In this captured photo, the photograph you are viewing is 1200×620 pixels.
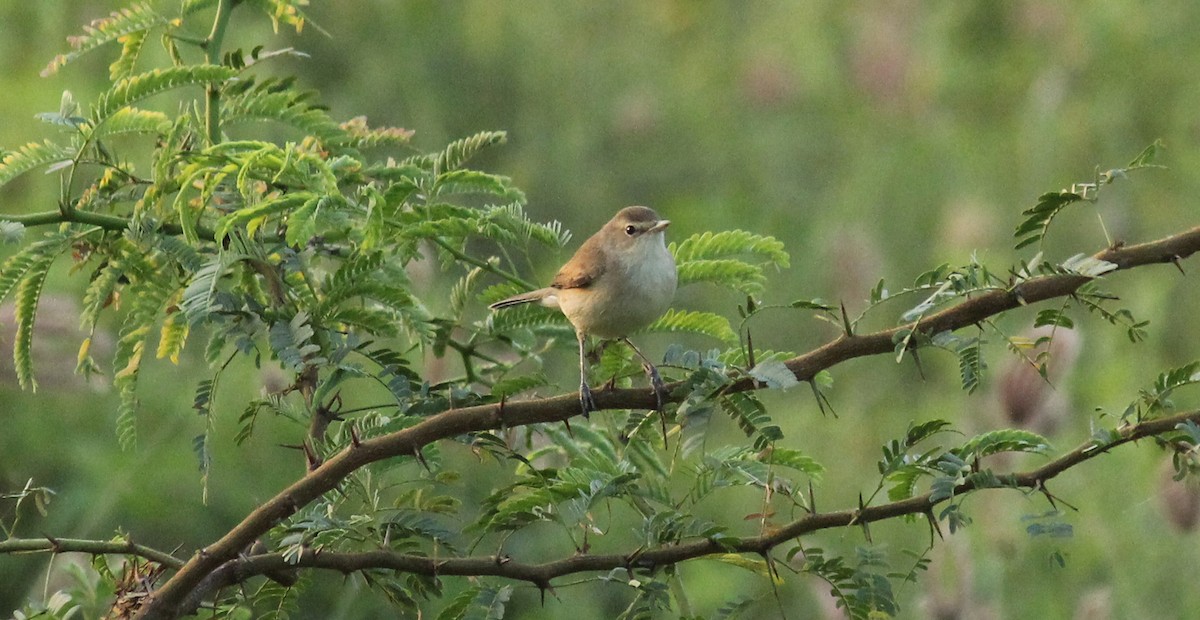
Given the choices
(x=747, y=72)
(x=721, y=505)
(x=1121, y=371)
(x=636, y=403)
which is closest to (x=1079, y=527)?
(x=1121, y=371)

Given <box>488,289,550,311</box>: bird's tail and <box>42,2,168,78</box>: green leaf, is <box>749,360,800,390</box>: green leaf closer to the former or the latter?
<box>488,289,550,311</box>: bird's tail

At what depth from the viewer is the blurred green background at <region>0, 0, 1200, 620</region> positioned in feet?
16.6

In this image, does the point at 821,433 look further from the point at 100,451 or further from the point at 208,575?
the point at 208,575

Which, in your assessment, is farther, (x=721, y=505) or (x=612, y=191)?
(x=612, y=191)

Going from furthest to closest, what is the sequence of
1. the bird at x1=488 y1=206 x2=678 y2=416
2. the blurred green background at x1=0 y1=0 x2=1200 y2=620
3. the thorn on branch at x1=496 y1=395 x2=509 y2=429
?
1. the blurred green background at x1=0 y1=0 x2=1200 y2=620
2. the bird at x1=488 y1=206 x2=678 y2=416
3. the thorn on branch at x1=496 y1=395 x2=509 y2=429

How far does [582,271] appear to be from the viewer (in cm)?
331

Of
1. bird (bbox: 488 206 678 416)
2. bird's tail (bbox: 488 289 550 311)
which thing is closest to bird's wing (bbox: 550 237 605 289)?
bird (bbox: 488 206 678 416)

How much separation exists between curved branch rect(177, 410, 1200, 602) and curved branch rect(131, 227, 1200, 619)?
0.01m

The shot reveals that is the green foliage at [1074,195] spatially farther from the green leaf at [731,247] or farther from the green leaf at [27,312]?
the green leaf at [27,312]

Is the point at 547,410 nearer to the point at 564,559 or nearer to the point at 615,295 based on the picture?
the point at 564,559

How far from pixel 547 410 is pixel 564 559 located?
0.30 metres

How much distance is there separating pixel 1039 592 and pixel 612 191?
3.88m

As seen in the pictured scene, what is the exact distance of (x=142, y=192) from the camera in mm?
2443

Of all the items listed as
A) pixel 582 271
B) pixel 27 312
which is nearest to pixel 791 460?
pixel 582 271
